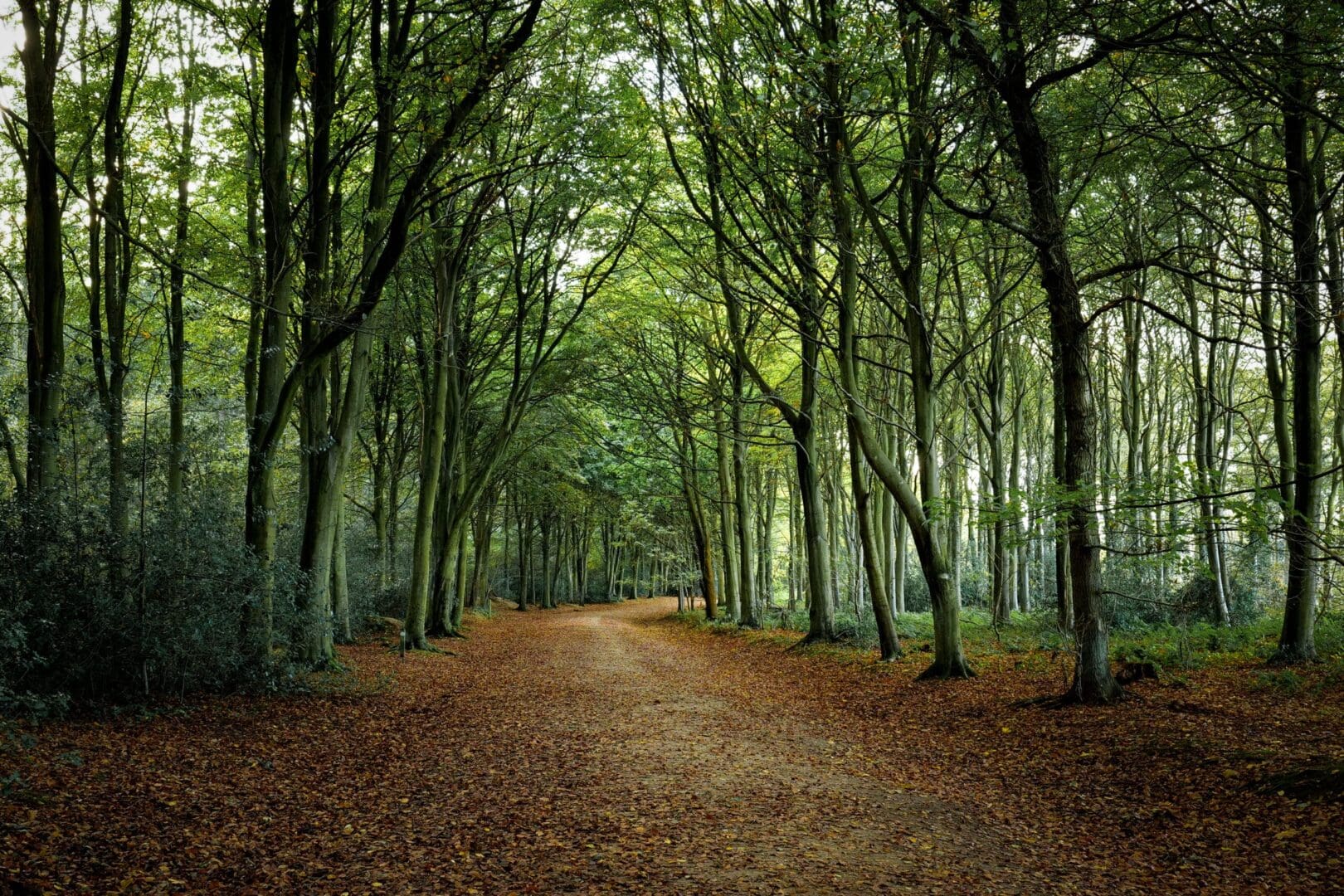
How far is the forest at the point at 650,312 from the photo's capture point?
23.6ft

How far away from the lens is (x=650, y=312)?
2133 centimetres

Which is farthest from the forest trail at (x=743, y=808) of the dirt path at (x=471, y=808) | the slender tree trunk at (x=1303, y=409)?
the slender tree trunk at (x=1303, y=409)

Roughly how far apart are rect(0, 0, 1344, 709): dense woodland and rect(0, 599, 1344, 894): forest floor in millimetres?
1230

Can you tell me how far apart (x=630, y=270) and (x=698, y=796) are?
652 inches

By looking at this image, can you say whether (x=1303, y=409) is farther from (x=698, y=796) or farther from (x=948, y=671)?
(x=698, y=796)

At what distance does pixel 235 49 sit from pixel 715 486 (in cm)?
2095

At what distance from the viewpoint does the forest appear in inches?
283

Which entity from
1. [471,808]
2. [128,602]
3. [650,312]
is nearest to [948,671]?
[471,808]

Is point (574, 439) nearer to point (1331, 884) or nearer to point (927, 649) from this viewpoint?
point (927, 649)

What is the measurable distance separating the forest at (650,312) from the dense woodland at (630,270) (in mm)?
96

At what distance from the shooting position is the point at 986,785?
6258 millimetres

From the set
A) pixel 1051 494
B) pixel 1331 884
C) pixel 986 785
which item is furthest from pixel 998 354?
pixel 1331 884

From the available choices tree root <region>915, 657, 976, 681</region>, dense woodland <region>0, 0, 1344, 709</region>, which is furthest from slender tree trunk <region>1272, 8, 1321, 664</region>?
tree root <region>915, 657, 976, 681</region>

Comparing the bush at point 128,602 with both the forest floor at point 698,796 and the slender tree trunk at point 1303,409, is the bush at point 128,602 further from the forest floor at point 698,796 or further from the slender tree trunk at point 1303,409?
the slender tree trunk at point 1303,409
